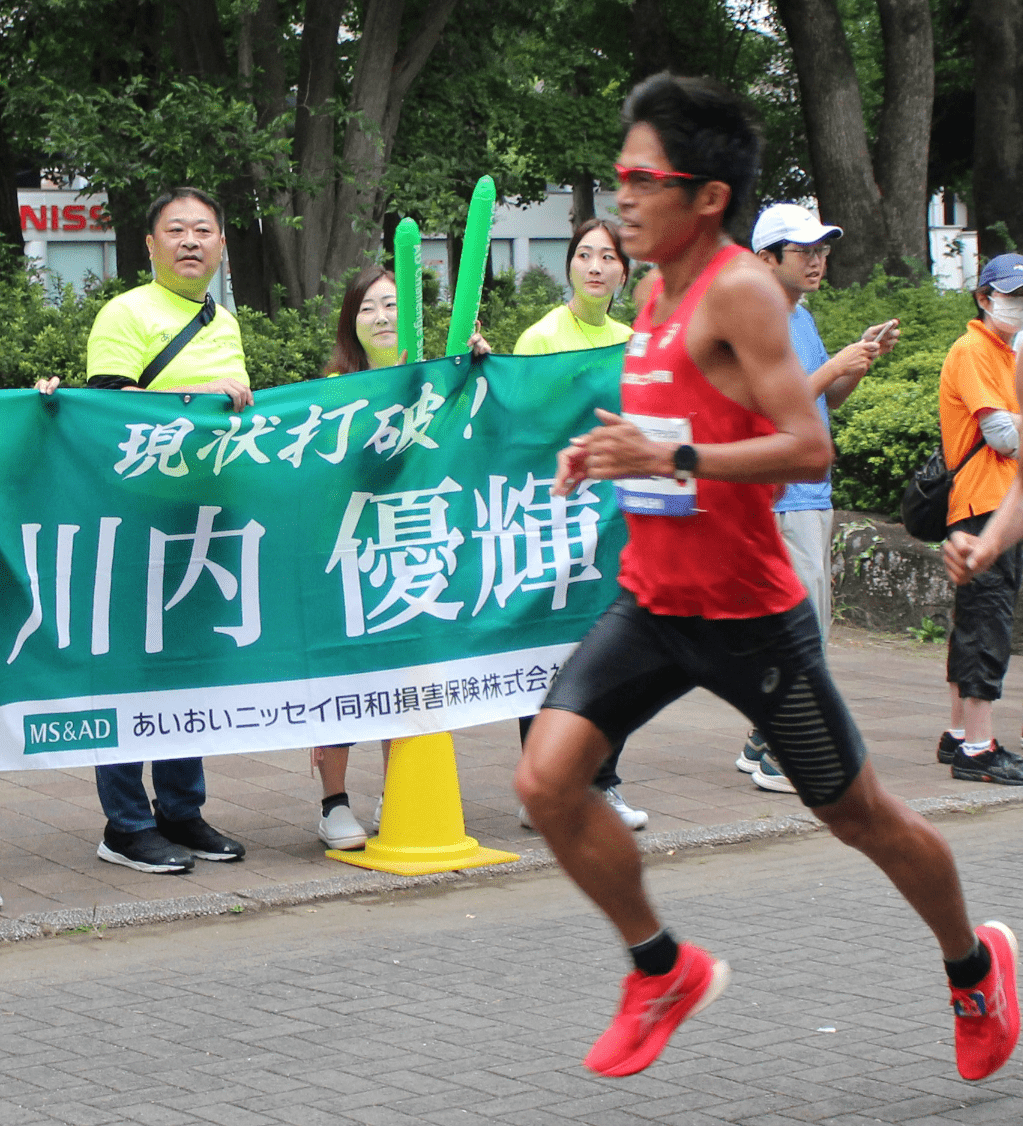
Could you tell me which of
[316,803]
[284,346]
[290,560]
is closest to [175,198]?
[290,560]

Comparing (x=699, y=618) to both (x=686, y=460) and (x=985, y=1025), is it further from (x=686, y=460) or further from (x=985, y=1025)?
(x=985, y=1025)

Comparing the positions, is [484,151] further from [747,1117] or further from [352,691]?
[747,1117]

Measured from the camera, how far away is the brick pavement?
568 cm

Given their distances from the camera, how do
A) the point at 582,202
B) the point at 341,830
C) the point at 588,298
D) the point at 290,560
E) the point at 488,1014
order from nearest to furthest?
the point at 488,1014
the point at 290,560
the point at 341,830
the point at 588,298
the point at 582,202

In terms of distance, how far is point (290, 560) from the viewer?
19.9 feet

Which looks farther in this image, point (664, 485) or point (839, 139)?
point (839, 139)

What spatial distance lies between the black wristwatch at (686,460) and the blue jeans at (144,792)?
3171 mm

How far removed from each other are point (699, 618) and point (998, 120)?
18054mm

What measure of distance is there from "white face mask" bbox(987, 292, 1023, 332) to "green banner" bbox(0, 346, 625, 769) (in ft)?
6.08

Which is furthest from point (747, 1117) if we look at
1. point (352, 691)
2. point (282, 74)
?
point (282, 74)

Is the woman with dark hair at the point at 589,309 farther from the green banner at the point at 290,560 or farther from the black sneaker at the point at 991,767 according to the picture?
the black sneaker at the point at 991,767

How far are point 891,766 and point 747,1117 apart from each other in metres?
4.12

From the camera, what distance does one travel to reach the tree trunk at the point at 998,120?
1958 cm

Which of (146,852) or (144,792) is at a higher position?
(144,792)
